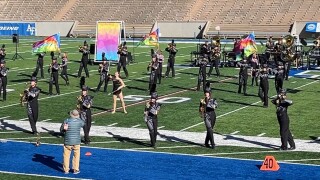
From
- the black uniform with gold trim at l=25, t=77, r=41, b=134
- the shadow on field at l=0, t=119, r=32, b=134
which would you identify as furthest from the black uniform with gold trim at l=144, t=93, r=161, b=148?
the shadow on field at l=0, t=119, r=32, b=134

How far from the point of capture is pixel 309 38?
6294 cm

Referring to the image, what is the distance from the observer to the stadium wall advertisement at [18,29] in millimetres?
73938

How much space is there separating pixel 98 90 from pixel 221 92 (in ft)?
17.3

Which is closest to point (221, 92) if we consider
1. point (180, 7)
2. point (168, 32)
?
point (168, 32)

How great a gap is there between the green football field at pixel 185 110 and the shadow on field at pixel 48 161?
129cm

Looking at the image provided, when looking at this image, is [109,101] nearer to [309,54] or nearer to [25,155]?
[25,155]

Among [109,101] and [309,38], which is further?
[309,38]

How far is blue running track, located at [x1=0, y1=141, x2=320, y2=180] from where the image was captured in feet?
51.6

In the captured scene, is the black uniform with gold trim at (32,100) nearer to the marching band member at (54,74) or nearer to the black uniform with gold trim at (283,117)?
the black uniform with gold trim at (283,117)

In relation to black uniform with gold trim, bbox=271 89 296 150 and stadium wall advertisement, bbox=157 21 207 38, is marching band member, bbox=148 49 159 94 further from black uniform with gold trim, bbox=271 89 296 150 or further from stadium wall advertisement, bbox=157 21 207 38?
stadium wall advertisement, bbox=157 21 207 38

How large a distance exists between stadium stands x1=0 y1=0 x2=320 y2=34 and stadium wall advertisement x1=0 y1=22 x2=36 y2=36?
4568mm

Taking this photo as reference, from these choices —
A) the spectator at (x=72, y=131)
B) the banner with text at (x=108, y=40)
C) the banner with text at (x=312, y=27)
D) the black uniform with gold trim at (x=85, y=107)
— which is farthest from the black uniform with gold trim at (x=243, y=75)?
the banner with text at (x=312, y=27)

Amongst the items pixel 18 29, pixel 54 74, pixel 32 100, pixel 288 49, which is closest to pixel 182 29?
pixel 18 29

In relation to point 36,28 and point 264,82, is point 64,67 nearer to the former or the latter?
point 264,82
